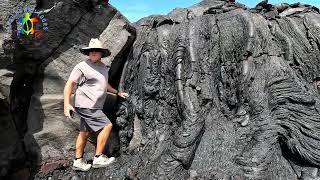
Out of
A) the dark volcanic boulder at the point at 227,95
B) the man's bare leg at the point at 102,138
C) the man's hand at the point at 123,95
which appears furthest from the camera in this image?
the man's hand at the point at 123,95

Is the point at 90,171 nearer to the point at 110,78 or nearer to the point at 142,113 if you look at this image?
the point at 142,113

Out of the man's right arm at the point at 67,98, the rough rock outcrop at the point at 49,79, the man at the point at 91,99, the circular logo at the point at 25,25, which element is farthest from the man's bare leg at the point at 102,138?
the circular logo at the point at 25,25

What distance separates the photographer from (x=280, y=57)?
607cm

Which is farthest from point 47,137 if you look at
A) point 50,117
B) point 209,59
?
point 209,59

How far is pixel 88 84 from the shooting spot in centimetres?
568

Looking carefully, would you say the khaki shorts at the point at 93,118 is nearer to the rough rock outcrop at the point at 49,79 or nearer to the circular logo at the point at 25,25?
the rough rock outcrop at the point at 49,79

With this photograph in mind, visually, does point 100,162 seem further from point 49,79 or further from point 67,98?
point 49,79

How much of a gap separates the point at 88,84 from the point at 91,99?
0.22m

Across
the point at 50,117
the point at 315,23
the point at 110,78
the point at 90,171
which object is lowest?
the point at 90,171

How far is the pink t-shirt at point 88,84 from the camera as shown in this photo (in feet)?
18.4

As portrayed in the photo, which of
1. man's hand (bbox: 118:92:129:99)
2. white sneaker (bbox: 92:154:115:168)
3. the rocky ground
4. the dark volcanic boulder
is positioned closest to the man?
Result: white sneaker (bbox: 92:154:115:168)

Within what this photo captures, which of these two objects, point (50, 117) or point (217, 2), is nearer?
point (50, 117)

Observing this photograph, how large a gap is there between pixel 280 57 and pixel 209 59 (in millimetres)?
1071

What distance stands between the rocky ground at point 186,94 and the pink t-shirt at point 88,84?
764 mm
